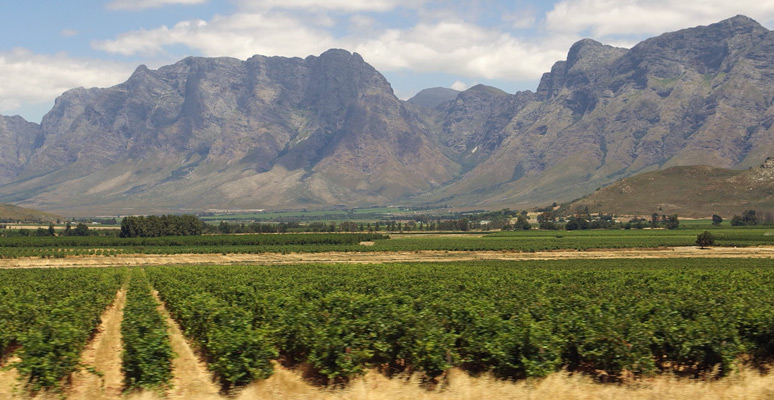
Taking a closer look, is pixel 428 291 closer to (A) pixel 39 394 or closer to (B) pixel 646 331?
(B) pixel 646 331

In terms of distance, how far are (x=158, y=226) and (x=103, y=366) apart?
489 feet

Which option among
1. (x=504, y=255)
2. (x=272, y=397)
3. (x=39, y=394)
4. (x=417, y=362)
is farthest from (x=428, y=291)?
(x=504, y=255)

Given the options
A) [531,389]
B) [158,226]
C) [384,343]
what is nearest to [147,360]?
[384,343]

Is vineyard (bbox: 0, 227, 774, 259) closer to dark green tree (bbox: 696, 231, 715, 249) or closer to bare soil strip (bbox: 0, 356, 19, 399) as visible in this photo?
dark green tree (bbox: 696, 231, 715, 249)

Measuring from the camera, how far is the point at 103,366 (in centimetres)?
2916

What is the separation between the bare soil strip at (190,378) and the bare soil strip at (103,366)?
1946mm

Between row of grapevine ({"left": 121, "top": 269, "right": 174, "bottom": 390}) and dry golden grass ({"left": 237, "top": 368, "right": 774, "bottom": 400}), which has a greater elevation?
A: row of grapevine ({"left": 121, "top": 269, "right": 174, "bottom": 390})

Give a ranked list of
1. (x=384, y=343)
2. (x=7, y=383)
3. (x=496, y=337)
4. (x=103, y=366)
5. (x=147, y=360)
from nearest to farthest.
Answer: (x=147, y=360) → (x=7, y=383) → (x=496, y=337) → (x=384, y=343) → (x=103, y=366)

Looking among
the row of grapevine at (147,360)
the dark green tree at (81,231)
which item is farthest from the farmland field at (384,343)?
the dark green tree at (81,231)

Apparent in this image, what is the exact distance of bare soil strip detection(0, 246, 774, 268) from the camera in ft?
357

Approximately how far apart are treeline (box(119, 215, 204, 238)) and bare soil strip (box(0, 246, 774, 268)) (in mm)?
44862

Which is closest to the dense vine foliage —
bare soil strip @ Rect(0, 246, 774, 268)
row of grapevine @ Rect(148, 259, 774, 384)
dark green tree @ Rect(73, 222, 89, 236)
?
row of grapevine @ Rect(148, 259, 774, 384)

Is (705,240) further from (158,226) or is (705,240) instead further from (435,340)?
(435,340)

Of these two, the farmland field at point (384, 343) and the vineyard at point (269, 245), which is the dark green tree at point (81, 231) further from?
the farmland field at point (384, 343)
